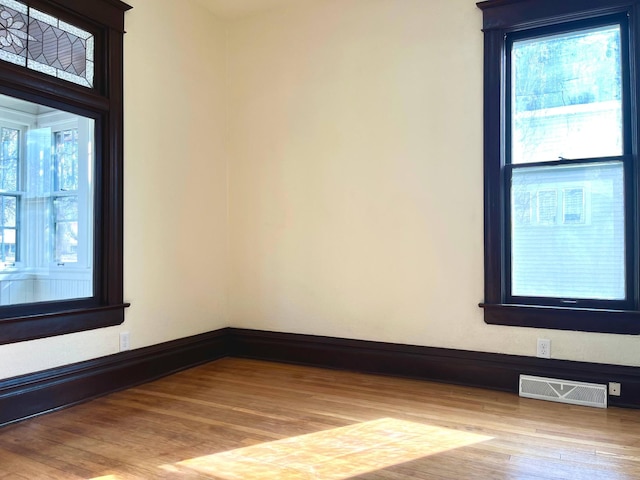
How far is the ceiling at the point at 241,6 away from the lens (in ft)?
13.3

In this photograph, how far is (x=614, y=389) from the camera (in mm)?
2982

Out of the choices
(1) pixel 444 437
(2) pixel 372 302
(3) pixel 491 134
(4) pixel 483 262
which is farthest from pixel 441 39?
(1) pixel 444 437

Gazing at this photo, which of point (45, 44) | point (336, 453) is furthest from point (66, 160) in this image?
point (336, 453)

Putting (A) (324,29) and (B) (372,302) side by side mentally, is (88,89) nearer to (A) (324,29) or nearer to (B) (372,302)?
(A) (324,29)

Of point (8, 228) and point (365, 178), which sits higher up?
point (365, 178)

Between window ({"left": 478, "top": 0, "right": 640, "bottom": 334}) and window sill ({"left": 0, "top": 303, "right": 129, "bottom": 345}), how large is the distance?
260 cm

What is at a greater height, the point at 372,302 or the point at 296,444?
the point at 372,302

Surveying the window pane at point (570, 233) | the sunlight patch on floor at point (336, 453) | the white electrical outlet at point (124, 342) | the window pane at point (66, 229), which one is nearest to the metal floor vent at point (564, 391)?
the window pane at point (570, 233)

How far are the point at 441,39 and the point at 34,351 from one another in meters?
3.42

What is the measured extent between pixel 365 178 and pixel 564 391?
2.03 metres

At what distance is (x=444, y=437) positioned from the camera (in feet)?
8.10

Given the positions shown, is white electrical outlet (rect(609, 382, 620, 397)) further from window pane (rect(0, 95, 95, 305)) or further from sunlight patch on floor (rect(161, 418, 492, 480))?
window pane (rect(0, 95, 95, 305))

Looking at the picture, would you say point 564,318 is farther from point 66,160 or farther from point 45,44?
point 45,44

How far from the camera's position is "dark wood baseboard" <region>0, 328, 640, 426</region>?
2.83m
